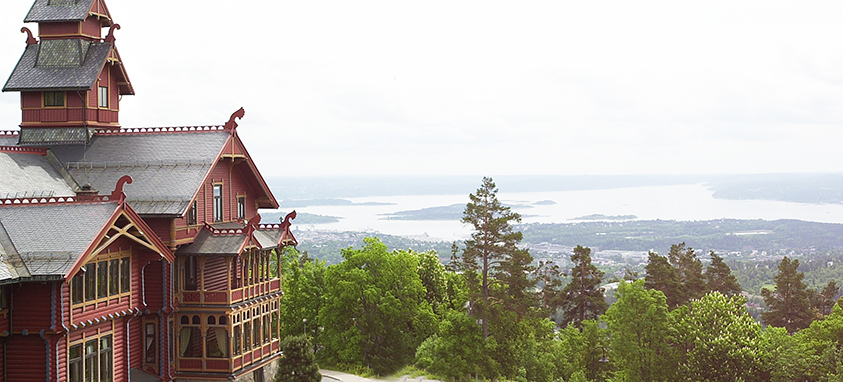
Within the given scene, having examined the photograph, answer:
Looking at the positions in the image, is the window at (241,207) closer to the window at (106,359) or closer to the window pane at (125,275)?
the window pane at (125,275)

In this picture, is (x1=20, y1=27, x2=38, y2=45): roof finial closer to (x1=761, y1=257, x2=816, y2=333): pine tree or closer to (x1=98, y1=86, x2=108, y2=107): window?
(x1=98, y1=86, x2=108, y2=107): window

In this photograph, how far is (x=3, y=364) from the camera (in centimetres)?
2819

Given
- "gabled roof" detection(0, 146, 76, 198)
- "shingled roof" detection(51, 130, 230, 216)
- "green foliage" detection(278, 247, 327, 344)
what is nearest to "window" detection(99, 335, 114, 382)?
"shingled roof" detection(51, 130, 230, 216)

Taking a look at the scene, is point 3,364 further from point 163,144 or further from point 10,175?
point 163,144

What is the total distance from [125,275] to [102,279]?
1764 mm

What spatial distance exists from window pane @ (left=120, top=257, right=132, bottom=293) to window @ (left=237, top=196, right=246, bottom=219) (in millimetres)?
10169

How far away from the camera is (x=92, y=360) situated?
3006cm

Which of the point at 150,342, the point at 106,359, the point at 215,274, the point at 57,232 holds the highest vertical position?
the point at 57,232

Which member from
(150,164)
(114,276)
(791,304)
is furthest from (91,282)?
(791,304)

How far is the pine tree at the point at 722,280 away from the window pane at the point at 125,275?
58485 mm

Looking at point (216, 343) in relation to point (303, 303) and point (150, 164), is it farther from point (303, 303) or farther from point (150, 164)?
point (303, 303)

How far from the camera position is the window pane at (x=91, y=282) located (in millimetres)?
29469

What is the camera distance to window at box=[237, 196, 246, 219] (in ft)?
139

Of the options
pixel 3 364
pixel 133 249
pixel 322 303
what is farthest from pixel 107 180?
pixel 322 303
